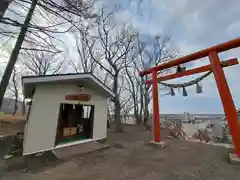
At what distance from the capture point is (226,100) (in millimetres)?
3848

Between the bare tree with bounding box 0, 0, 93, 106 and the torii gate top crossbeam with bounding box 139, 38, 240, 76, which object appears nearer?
the bare tree with bounding box 0, 0, 93, 106

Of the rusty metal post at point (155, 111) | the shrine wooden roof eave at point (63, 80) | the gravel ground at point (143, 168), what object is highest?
the shrine wooden roof eave at point (63, 80)

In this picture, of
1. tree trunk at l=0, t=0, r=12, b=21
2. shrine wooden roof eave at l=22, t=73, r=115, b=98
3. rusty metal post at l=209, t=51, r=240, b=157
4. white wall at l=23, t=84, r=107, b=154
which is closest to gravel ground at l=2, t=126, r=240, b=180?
rusty metal post at l=209, t=51, r=240, b=157

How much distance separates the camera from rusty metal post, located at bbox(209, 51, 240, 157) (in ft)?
12.1

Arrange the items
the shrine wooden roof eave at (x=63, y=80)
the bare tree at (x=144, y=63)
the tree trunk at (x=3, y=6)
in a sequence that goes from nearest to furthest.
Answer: the tree trunk at (x=3, y=6)
the shrine wooden roof eave at (x=63, y=80)
the bare tree at (x=144, y=63)

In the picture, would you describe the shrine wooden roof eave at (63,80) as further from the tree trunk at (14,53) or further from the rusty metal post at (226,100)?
the rusty metal post at (226,100)

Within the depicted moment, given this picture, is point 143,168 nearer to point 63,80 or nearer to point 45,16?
point 63,80

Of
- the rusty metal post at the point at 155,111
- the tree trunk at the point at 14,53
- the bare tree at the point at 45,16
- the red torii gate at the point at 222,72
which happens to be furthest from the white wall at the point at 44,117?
the red torii gate at the point at 222,72

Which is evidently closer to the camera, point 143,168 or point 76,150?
point 143,168

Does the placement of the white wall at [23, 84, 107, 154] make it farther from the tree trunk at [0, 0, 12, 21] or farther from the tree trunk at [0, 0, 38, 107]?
the tree trunk at [0, 0, 12, 21]

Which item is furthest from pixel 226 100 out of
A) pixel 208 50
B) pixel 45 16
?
pixel 45 16

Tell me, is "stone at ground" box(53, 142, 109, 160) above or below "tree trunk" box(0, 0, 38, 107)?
below

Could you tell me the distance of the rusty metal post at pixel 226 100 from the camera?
12.1 feet

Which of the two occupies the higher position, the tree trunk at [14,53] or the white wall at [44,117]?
the tree trunk at [14,53]
